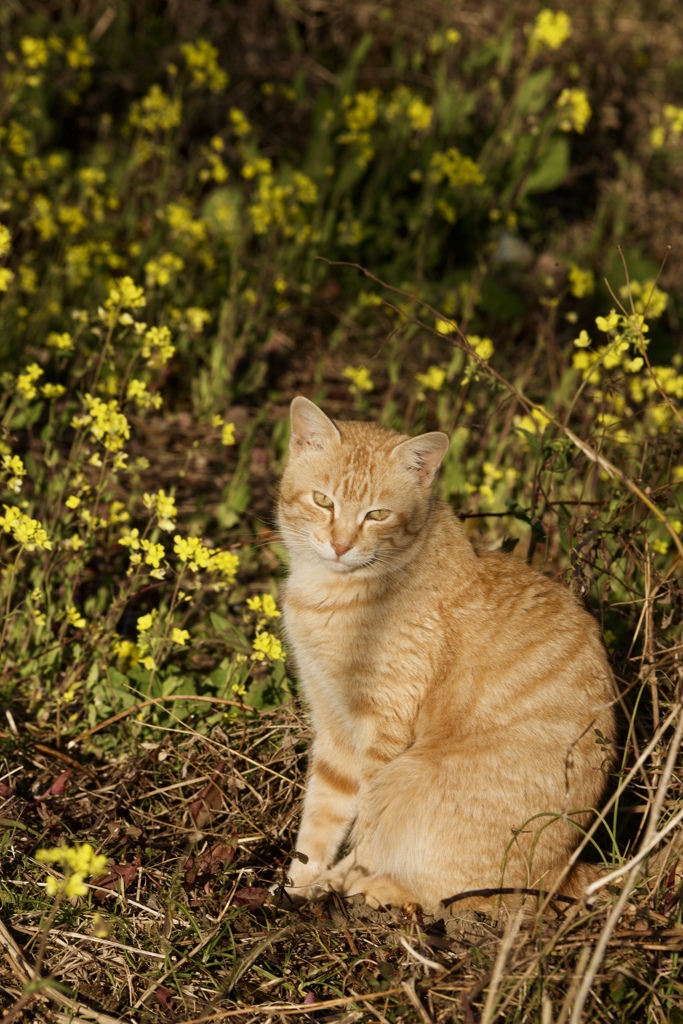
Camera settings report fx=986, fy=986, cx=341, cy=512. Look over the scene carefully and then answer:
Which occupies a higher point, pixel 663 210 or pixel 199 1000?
pixel 663 210

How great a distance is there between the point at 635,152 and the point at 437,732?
7547mm

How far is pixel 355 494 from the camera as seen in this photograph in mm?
3340

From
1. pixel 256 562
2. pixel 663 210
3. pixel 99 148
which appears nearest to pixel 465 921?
pixel 256 562

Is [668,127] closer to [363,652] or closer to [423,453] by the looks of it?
[423,453]

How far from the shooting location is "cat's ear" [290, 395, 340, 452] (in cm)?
341

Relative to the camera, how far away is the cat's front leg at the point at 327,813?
3334 millimetres

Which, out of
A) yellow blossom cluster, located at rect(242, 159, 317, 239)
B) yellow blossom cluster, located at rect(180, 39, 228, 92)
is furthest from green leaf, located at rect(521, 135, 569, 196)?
yellow blossom cluster, located at rect(180, 39, 228, 92)

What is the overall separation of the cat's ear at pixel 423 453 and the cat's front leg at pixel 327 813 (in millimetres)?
1009

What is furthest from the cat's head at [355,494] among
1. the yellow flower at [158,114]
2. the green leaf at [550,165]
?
the green leaf at [550,165]

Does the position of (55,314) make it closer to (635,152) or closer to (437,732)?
(437,732)

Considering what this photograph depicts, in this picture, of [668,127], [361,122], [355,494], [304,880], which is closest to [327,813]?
[304,880]

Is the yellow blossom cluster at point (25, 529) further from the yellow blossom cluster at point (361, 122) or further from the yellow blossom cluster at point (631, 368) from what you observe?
the yellow blossom cluster at point (361, 122)

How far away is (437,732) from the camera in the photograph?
3.07m

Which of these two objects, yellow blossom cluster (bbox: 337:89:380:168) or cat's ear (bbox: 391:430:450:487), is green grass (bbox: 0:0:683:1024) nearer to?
yellow blossom cluster (bbox: 337:89:380:168)
